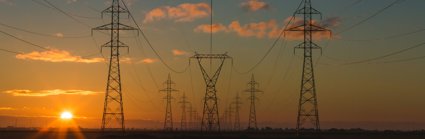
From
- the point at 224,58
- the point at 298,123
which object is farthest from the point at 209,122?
the point at 298,123

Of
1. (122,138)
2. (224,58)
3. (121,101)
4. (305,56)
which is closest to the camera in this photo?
(121,101)

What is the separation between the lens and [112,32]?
7875 cm

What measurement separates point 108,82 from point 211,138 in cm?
1555

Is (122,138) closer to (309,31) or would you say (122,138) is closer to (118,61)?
(118,61)

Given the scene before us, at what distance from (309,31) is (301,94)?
28.4ft

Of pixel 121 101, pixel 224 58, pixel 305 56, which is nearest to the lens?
pixel 121 101

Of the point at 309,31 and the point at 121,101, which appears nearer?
the point at 121,101

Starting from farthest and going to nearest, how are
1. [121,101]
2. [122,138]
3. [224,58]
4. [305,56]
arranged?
1. [224,58]
2. [122,138]
3. [305,56]
4. [121,101]

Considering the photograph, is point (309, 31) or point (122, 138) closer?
point (309, 31)

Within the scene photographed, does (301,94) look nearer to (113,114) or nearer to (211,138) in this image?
(211,138)

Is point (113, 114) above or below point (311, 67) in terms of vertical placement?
below

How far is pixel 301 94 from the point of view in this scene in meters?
77.9

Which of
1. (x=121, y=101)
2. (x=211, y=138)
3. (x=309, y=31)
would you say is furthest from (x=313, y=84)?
(x=121, y=101)

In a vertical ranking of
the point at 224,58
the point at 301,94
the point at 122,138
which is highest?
the point at 224,58
